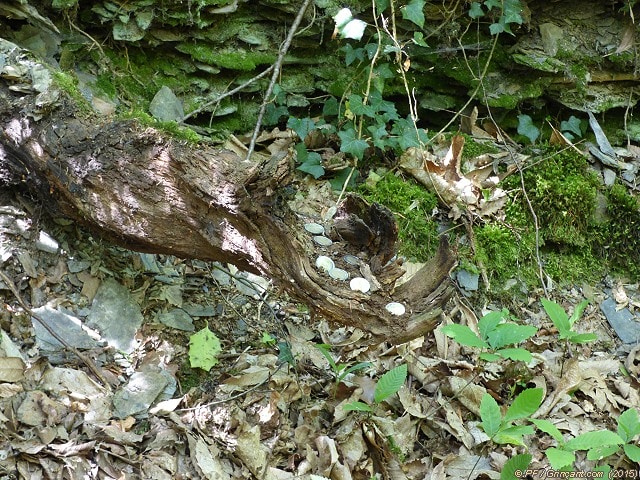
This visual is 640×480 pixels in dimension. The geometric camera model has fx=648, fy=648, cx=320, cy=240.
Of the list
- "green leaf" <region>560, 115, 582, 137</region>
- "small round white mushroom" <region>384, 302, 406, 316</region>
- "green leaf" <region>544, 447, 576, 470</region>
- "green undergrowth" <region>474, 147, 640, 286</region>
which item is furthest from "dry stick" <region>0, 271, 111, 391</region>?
"green leaf" <region>560, 115, 582, 137</region>

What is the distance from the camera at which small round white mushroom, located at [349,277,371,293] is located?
9.80 ft

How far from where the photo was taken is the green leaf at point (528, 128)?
498cm

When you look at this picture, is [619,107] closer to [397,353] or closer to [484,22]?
[484,22]

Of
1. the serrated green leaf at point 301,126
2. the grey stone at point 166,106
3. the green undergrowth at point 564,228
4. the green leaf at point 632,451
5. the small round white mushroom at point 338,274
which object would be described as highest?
the small round white mushroom at point 338,274

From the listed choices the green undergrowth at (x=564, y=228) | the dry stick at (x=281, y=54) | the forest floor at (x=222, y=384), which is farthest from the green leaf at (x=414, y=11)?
the forest floor at (x=222, y=384)

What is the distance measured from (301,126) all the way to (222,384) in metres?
2.08

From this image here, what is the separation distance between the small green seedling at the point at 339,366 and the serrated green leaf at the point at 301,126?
1675 mm

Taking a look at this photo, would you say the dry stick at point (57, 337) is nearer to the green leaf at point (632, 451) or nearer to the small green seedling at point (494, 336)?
the small green seedling at point (494, 336)

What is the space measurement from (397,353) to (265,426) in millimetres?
1043

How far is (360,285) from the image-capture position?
3.00m

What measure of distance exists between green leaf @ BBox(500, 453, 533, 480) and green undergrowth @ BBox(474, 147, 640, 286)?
1.76 metres

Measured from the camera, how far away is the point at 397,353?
3904 millimetres

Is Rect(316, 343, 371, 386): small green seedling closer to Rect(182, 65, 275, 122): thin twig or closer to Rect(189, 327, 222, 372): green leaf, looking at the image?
Rect(189, 327, 222, 372): green leaf

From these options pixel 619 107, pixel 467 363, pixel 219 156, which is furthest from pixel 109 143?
pixel 619 107
